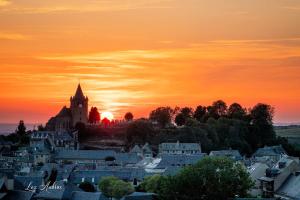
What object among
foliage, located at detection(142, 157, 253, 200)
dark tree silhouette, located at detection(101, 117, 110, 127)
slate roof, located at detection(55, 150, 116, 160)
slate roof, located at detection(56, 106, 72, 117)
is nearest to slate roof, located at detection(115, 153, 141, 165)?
slate roof, located at detection(55, 150, 116, 160)

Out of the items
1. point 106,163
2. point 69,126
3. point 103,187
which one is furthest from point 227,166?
point 69,126

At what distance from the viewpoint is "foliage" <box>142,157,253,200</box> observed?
69312 millimetres

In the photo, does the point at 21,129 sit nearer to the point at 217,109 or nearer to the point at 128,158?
the point at 217,109

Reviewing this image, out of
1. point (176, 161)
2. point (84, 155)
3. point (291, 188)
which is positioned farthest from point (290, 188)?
point (84, 155)

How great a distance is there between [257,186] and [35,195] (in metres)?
26.2

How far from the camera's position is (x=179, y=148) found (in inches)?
5704

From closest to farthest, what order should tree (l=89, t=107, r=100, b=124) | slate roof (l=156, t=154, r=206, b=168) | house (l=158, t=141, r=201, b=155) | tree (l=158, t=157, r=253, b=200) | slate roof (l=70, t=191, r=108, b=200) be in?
1. tree (l=158, t=157, r=253, b=200)
2. slate roof (l=70, t=191, r=108, b=200)
3. slate roof (l=156, t=154, r=206, b=168)
4. house (l=158, t=141, r=201, b=155)
5. tree (l=89, t=107, r=100, b=124)

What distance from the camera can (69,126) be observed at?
183 meters

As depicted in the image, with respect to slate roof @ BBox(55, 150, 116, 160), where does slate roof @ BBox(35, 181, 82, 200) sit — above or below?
below

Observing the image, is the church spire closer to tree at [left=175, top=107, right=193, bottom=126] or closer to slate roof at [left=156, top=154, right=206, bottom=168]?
tree at [left=175, top=107, right=193, bottom=126]

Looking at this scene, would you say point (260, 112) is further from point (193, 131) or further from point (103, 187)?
point (103, 187)

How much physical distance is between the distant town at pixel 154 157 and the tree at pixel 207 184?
102 millimetres

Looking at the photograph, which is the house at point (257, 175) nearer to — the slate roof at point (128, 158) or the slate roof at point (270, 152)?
the slate roof at point (128, 158)

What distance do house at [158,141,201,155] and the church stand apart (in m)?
40.8
